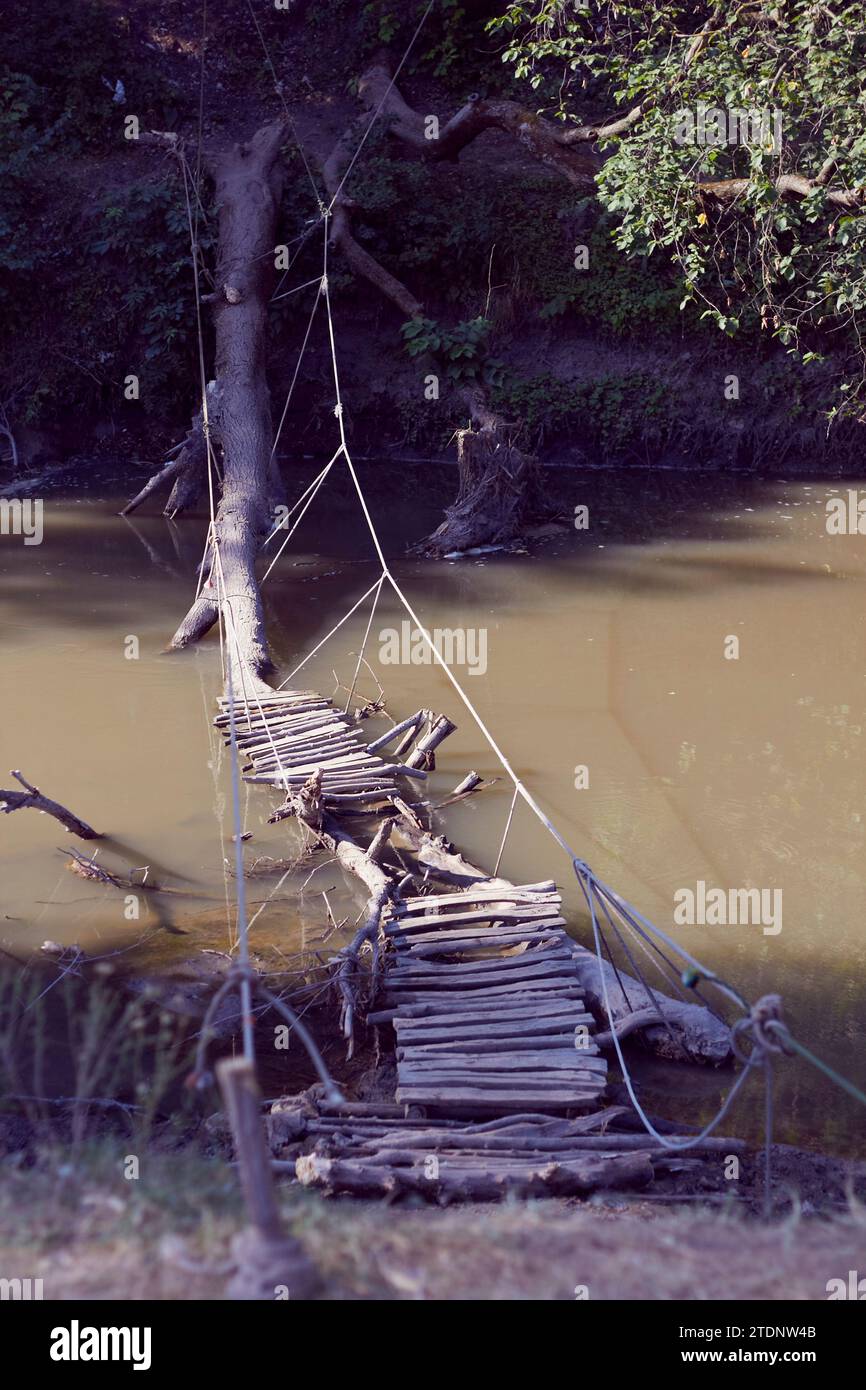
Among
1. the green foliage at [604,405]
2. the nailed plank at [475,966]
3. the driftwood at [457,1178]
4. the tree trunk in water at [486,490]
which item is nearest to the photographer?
the driftwood at [457,1178]

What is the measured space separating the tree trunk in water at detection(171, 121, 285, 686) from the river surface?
37 centimetres

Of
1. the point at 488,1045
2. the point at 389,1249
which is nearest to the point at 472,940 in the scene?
the point at 488,1045

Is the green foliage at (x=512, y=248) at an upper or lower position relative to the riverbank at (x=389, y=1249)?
upper

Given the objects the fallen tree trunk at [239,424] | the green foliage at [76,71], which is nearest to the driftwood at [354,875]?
the fallen tree trunk at [239,424]

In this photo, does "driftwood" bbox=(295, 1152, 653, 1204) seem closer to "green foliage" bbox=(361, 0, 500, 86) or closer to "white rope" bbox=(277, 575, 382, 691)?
"white rope" bbox=(277, 575, 382, 691)

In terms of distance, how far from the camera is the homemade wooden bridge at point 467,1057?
10.4 feet

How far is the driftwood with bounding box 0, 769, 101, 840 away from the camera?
477 cm

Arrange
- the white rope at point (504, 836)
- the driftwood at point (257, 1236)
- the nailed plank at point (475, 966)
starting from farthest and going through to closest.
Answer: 1. the white rope at point (504, 836)
2. the nailed plank at point (475, 966)
3. the driftwood at point (257, 1236)

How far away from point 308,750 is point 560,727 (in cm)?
146

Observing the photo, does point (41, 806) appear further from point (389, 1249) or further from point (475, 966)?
point (389, 1249)

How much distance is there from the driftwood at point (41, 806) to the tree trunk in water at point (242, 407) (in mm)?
1313

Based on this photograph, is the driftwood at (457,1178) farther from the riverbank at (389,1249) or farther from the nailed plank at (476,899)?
the nailed plank at (476,899)

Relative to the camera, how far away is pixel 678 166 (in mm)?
10750

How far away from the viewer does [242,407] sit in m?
10.5
